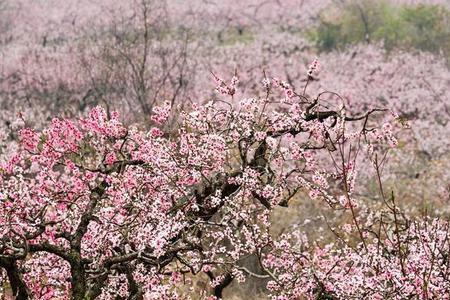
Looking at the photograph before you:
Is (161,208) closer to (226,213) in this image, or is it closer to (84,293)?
(226,213)

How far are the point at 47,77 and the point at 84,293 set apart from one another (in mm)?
38498

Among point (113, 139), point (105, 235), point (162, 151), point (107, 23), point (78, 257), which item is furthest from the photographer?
point (107, 23)

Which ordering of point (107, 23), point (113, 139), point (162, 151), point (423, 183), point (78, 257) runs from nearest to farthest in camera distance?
point (78, 257) → point (162, 151) → point (113, 139) → point (423, 183) → point (107, 23)

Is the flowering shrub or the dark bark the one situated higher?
the flowering shrub

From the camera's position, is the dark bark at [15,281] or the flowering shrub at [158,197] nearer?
the dark bark at [15,281]

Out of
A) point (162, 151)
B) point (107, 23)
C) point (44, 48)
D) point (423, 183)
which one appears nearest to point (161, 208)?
point (162, 151)

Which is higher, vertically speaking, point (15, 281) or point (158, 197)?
point (158, 197)

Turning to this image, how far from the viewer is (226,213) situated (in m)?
7.82

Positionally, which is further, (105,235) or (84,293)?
(105,235)

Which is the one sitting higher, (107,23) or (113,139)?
(107,23)

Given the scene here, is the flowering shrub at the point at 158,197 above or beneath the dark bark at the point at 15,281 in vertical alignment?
above

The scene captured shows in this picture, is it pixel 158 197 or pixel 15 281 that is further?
pixel 158 197

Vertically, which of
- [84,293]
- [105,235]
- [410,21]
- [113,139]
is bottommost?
[84,293]

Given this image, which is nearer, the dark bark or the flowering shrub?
the dark bark
